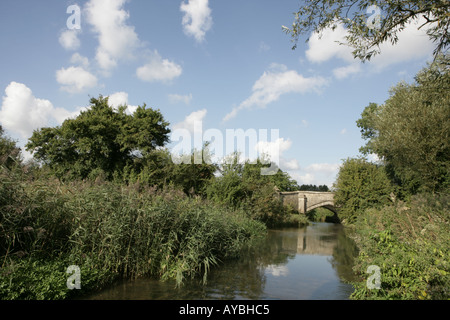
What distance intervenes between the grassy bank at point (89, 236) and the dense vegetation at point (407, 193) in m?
4.26

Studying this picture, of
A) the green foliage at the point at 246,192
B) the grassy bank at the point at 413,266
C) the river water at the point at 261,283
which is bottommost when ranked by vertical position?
the river water at the point at 261,283

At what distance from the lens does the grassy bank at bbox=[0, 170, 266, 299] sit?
514 cm

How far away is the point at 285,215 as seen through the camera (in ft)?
89.6

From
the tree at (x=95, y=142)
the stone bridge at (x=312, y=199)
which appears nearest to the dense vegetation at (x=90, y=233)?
the tree at (x=95, y=142)

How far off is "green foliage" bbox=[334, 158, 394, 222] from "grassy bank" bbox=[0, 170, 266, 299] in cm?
1859

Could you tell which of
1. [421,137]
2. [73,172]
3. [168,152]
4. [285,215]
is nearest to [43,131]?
[73,172]

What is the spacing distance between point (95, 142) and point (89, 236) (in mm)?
18326

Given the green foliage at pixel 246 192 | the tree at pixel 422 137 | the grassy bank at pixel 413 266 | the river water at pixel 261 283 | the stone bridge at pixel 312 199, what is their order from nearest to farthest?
the grassy bank at pixel 413 266 → the river water at pixel 261 283 → the tree at pixel 422 137 → the green foliage at pixel 246 192 → the stone bridge at pixel 312 199

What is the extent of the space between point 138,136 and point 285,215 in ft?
48.1

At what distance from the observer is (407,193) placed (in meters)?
20.5

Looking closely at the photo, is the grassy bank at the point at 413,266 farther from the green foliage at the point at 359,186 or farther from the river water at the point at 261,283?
the green foliage at the point at 359,186

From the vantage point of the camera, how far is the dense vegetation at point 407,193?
5145 millimetres

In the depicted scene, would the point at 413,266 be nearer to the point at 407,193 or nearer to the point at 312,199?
the point at 407,193

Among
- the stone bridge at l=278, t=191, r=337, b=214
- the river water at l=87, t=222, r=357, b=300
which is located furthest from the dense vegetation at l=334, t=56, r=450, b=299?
the stone bridge at l=278, t=191, r=337, b=214
